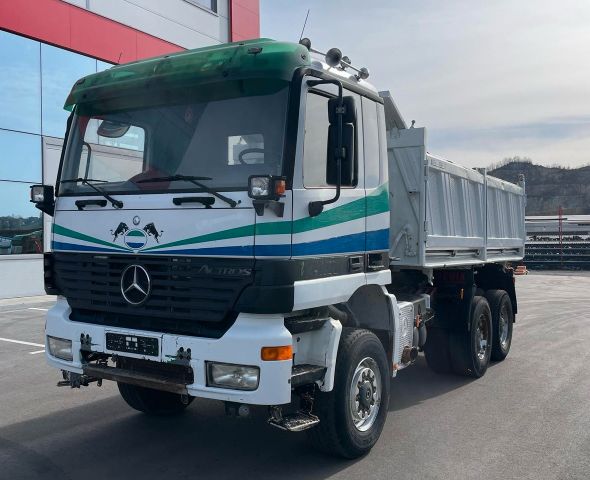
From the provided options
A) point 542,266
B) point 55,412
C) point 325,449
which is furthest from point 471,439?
point 542,266

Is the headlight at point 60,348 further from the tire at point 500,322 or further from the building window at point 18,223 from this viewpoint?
the building window at point 18,223

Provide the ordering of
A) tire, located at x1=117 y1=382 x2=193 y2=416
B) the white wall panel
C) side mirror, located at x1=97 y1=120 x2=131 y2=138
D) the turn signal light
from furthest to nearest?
the white wall panel, tire, located at x1=117 y1=382 x2=193 y2=416, side mirror, located at x1=97 y1=120 x2=131 y2=138, the turn signal light

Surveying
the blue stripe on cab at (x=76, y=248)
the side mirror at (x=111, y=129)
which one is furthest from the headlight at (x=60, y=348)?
the side mirror at (x=111, y=129)

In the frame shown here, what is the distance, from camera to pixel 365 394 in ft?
16.1

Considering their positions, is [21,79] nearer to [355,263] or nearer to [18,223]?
[18,223]

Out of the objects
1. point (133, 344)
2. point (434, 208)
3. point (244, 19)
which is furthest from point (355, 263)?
point (244, 19)

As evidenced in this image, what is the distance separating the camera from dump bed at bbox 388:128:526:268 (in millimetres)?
6074

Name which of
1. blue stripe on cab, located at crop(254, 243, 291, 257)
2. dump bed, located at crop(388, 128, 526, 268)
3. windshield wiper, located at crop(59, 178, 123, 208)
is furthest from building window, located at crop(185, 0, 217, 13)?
blue stripe on cab, located at crop(254, 243, 291, 257)

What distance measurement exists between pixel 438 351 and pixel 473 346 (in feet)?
1.41

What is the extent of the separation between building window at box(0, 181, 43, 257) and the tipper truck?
1118 centimetres

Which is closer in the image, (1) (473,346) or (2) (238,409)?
(2) (238,409)

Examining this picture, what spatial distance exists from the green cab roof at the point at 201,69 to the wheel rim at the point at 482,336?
15.3 feet

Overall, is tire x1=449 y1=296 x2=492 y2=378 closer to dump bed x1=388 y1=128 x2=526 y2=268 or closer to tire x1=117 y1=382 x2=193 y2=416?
dump bed x1=388 y1=128 x2=526 y2=268

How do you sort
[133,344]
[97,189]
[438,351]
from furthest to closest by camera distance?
[438,351] → [97,189] → [133,344]
